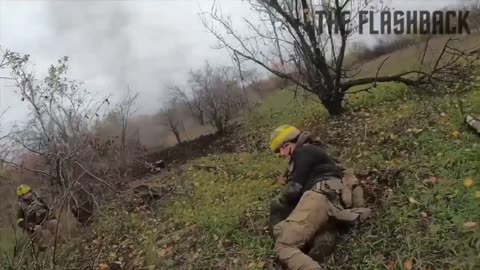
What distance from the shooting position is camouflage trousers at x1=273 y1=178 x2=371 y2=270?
3484mm

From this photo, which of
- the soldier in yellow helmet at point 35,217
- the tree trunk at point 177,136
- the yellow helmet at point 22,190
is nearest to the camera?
the soldier in yellow helmet at point 35,217

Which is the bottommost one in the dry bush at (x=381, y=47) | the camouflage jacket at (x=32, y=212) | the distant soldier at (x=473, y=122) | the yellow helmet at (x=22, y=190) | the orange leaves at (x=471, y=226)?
the camouflage jacket at (x=32, y=212)

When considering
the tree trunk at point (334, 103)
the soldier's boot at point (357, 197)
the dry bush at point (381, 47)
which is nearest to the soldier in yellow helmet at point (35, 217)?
the soldier's boot at point (357, 197)

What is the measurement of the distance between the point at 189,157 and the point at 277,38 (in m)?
2.86

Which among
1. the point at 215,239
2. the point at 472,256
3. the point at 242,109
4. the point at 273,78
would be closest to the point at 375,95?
the point at 273,78

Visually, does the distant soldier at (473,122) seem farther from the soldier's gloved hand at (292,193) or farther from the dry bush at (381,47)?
the dry bush at (381,47)

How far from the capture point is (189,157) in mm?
9406

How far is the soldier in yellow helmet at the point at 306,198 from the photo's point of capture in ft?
11.6

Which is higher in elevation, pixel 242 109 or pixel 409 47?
pixel 409 47

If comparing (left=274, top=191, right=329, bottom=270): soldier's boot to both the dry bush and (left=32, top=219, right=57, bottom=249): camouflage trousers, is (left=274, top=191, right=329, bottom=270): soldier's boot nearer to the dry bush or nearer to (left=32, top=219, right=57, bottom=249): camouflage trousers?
(left=32, top=219, right=57, bottom=249): camouflage trousers

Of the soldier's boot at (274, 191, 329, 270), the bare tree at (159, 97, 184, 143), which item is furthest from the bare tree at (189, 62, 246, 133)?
the soldier's boot at (274, 191, 329, 270)

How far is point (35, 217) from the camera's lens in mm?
6160

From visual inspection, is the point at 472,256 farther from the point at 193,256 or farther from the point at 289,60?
the point at 289,60

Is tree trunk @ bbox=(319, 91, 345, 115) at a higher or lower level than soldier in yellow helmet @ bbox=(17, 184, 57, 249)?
higher
